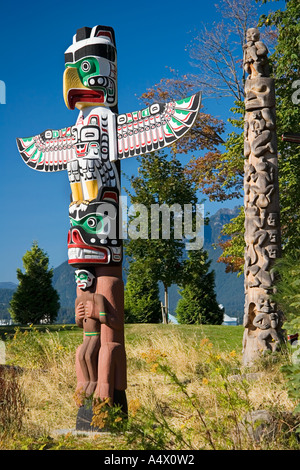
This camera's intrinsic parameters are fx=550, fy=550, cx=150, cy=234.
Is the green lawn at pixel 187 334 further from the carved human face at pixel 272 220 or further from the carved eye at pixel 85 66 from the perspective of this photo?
the carved eye at pixel 85 66

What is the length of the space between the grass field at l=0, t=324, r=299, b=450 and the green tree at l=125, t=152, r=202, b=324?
7.40 m

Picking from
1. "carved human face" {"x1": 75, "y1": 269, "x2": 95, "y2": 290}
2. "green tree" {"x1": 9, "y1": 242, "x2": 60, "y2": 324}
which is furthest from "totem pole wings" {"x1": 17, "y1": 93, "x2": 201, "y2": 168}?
"green tree" {"x1": 9, "y1": 242, "x2": 60, "y2": 324}

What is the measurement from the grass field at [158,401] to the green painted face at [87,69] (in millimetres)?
3614

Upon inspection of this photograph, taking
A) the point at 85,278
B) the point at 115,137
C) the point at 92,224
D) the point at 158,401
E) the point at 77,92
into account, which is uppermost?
the point at 77,92

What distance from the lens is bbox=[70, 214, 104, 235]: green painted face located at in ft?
21.9

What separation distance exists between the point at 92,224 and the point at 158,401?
254cm

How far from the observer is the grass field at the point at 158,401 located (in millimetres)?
5098

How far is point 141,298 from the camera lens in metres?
21.2

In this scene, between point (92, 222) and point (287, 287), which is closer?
point (92, 222)

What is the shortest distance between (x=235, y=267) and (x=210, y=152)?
15.8 ft

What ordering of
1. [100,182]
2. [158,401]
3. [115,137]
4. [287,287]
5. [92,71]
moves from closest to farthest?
[100,182] → [115,137] → [92,71] → [158,401] → [287,287]

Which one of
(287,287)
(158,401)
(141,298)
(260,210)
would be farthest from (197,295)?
(158,401)

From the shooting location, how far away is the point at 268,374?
8258 mm

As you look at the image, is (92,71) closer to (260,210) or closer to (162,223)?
(260,210)
